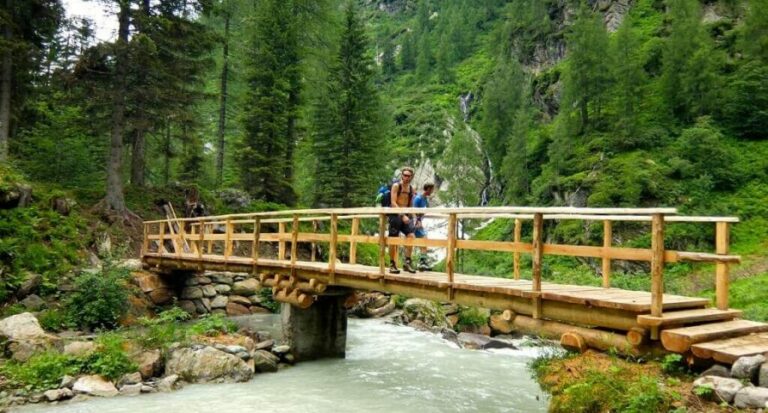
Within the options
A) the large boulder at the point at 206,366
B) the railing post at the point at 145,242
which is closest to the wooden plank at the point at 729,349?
the large boulder at the point at 206,366

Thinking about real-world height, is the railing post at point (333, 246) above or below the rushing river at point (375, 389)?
above

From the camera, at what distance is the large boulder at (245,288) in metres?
18.7

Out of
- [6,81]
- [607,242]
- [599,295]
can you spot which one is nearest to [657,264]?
→ [599,295]

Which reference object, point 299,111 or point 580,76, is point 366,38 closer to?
point 299,111

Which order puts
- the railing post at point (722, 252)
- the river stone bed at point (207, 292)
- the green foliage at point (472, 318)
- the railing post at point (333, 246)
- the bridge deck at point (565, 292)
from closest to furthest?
the railing post at point (722, 252) → the bridge deck at point (565, 292) → the railing post at point (333, 246) → the river stone bed at point (207, 292) → the green foliage at point (472, 318)

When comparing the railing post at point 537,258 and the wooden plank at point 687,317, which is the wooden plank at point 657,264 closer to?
the wooden plank at point 687,317

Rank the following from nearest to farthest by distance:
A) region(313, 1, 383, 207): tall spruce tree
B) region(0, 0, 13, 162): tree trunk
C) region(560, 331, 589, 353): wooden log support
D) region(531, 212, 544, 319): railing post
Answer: region(560, 331, 589, 353): wooden log support
region(531, 212, 544, 319): railing post
region(0, 0, 13, 162): tree trunk
region(313, 1, 383, 207): tall spruce tree

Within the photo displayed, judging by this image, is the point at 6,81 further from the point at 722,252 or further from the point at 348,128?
the point at 722,252

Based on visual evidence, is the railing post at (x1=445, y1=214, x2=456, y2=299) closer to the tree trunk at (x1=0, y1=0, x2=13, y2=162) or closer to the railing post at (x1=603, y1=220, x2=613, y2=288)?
the railing post at (x1=603, y1=220, x2=613, y2=288)

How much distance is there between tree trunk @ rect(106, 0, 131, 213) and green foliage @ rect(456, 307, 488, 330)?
13386 mm

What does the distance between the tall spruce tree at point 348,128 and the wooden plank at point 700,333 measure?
21.6 meters

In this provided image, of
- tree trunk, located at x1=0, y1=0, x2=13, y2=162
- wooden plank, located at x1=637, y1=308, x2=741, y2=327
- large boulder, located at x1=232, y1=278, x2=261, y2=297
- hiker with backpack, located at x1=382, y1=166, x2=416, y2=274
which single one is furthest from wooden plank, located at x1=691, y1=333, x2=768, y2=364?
tree trunk, located at x1=0, y1=0, x2=13, y2=162

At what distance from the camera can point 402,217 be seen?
960cm

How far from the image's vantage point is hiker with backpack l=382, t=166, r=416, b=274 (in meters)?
9.68
